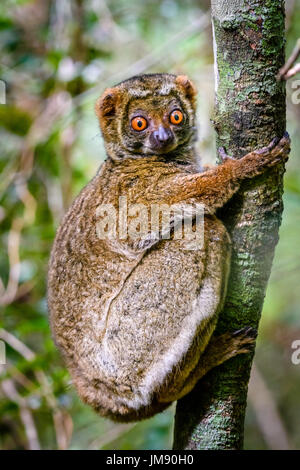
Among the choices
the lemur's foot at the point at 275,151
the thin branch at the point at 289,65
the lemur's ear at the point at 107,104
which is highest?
the lemur's ear at the point at 107,104

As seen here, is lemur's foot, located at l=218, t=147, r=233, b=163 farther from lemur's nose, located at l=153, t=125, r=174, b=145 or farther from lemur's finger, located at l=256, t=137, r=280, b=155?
lemur's nose, located at l=153, t=125, r=174, b=145

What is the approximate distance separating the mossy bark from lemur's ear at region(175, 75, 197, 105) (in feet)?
4.53

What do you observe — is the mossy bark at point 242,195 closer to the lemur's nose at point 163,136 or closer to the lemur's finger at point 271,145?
the lemur's finger at point 271,145

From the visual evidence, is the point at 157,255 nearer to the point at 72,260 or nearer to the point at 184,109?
the point at 72,260


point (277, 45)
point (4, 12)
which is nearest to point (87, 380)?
point (277, 45)

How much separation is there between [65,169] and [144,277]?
11.2 ft

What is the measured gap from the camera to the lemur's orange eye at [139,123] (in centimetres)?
427

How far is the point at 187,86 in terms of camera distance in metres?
4.54

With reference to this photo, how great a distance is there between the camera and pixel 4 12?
7340 millimetres

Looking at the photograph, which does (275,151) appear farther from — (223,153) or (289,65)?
(289,65)

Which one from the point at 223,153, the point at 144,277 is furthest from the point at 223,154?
the point at 144,277

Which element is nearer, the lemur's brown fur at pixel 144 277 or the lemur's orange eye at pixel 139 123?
the lemur's brown fur at pixel 144 277

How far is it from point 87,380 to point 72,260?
0.85 meters

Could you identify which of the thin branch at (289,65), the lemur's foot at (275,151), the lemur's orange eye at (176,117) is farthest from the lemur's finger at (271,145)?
the lemur's orange eye at (176,117)
